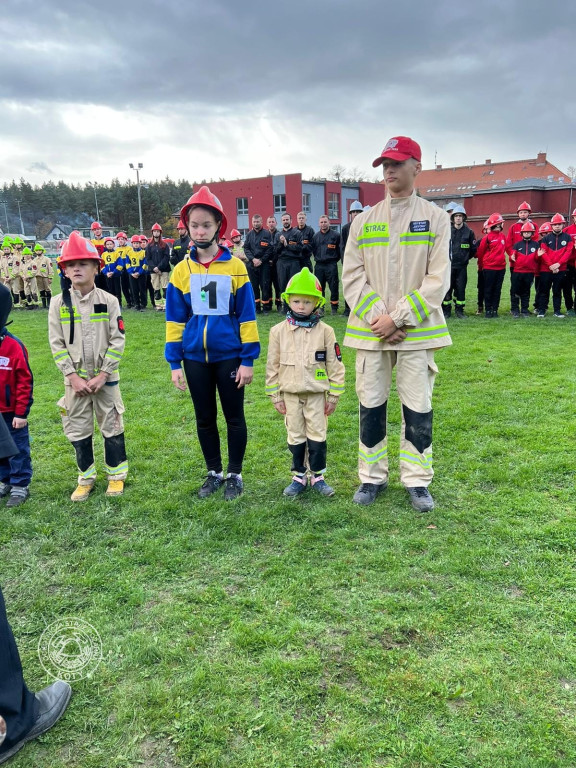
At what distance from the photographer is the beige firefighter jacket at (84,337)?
4203mm

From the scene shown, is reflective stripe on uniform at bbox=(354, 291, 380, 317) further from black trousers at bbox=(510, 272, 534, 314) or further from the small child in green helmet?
black trousers at bbox=(510, 272, 534, 314)

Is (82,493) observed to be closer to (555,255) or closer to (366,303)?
(366,303)

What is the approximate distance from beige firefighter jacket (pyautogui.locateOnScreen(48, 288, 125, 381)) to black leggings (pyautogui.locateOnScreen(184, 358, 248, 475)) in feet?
2.12

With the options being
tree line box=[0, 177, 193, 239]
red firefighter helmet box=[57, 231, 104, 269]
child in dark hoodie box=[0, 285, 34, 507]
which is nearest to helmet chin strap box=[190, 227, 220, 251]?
red firefighter helmet box=[57, 231, 104, 269]

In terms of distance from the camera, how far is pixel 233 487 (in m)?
4.33

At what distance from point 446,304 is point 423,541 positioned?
9720 mm

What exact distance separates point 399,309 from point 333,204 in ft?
169

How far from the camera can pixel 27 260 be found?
632 inches

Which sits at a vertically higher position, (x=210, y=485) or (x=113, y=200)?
(x=113, y=200)

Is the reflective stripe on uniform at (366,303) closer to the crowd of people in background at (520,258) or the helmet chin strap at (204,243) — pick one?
the helmet chin strap at (204,243)

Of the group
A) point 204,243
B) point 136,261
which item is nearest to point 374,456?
point 204,243

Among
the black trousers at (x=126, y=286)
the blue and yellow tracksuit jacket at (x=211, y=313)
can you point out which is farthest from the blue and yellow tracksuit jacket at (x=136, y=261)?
the blue and yellow tracksuit jacket at (x=211, y=313)

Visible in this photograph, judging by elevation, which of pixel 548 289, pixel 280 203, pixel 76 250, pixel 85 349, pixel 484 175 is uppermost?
pixel 484 175

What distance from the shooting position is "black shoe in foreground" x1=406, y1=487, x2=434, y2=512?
155 inches
